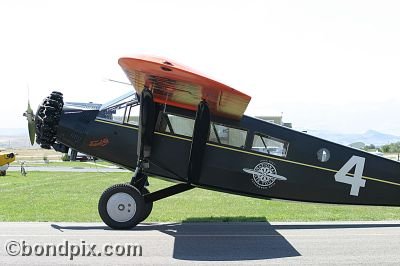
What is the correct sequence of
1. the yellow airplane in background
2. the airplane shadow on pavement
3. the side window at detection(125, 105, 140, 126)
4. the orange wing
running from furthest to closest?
the yellow airplane in background → the side window at detection(125, 105, 140, 126) → the orange wing → the airplane shadow on pavement

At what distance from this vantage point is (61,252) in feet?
21.8

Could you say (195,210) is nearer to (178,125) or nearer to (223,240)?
(178,125)

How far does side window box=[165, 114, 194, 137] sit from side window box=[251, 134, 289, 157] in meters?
1.30

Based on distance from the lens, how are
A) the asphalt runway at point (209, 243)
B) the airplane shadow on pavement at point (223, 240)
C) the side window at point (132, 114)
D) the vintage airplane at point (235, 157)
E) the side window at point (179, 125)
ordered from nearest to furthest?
1. the asphalt runway at point (209, 243)
2. the airplane shadow on pavement at point (223, 240)
3. the vintage airplane at point (235, 157)
4. the side window at point (179, 125)
5. the side window at point (132, 114)

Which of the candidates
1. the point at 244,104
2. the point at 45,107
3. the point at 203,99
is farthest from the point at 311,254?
the point at 45,107

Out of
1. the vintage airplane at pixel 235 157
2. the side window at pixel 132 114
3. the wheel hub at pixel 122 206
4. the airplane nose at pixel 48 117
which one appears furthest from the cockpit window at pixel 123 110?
the wheel hub at pixel 122 206

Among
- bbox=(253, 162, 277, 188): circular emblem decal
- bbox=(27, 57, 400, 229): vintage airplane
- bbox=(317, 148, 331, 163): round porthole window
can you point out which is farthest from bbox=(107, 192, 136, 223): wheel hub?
bbox=(317, 148, 331, 163): round porthole window

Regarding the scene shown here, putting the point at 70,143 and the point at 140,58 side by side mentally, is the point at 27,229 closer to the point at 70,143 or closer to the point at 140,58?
the point at 70,143

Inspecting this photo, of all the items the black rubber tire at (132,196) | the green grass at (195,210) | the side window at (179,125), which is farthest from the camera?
the green grass at (195,210)

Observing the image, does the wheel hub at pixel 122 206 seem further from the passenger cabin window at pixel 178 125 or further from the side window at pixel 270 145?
the side window at pixel 270 145

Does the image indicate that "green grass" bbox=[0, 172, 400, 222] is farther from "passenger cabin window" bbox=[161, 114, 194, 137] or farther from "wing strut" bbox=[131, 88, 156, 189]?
"passenger cabin window" bbox=[161, 114, 194, 137]

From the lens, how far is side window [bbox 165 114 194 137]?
9.09 metres

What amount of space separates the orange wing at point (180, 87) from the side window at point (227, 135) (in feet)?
0.86

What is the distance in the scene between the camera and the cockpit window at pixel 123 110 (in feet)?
30.5
